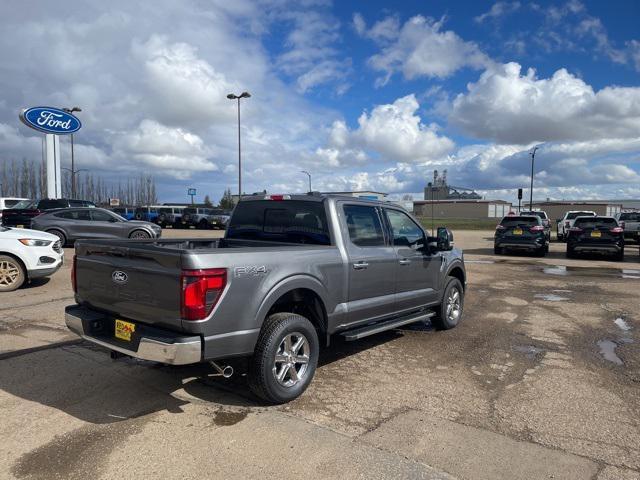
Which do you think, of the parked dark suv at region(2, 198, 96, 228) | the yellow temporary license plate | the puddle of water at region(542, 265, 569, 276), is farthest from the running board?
the parked dark suv at region(2, 198, 96, 228)

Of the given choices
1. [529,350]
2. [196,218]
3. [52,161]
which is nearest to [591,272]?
[529,350]

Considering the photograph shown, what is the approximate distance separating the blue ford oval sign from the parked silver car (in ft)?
46.1

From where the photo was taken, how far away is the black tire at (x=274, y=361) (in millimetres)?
3795

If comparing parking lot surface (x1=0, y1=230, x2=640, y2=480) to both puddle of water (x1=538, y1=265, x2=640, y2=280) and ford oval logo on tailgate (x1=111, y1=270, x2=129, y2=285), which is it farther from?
puddle of water (x1=538, y1=265, x2=640, y2=280)

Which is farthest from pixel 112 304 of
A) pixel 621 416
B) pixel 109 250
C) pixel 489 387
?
pixel 621 416

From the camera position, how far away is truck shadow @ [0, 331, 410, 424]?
394cm

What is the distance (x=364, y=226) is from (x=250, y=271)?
1.77 metres

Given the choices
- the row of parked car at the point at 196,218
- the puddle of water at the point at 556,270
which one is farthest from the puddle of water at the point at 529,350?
the row of parked car at the point at 196,218

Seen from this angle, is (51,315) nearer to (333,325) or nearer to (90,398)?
(90,398)

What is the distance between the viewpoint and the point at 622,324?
280 inches

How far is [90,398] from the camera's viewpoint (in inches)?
161

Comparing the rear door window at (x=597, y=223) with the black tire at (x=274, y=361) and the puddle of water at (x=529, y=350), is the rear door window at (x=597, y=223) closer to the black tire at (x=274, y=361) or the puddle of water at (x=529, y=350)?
the puddle of water at (x=529, y=350)

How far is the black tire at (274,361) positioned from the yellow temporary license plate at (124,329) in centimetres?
95

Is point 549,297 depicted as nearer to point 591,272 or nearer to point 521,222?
point 591,272
